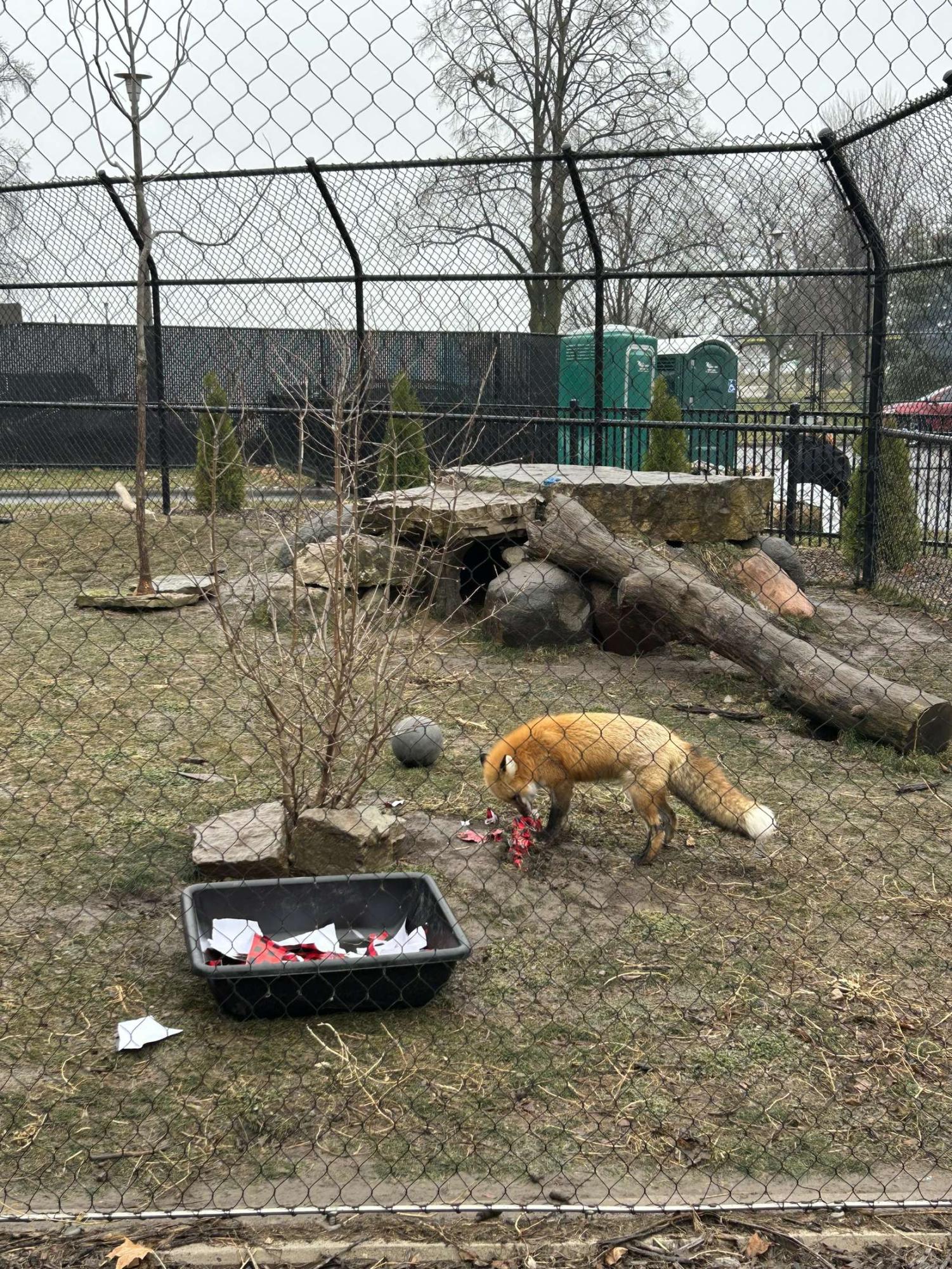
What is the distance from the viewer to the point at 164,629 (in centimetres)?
784

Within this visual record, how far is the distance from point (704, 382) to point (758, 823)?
24.5 feet

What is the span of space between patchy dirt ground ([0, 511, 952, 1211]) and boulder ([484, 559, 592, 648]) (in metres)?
1.80

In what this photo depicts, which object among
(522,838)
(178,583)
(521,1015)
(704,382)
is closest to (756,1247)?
(521,1015)

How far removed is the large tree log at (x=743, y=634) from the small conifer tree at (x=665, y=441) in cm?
327

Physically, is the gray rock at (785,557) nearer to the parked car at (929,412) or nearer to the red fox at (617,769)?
the parked car at (929,412)

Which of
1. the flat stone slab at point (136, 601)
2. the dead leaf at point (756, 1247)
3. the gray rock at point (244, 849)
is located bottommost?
the dead leaf at point (756, 1247)

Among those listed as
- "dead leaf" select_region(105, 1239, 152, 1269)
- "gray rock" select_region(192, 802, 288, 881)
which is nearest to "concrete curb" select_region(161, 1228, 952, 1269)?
"dead leaf" select_region(105, 1239, 152, 1269)

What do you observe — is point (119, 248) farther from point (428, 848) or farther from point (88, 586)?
point (428, 848)

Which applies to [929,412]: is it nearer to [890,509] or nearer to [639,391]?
[890,509]

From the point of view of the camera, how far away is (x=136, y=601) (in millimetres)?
8344

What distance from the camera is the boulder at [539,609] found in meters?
7.34

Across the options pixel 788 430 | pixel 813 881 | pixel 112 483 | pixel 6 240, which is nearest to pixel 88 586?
pixel 6 240

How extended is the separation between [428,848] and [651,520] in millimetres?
3997

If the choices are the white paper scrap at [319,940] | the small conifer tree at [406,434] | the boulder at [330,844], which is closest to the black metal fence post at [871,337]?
the small conifer tree at [406,434]
